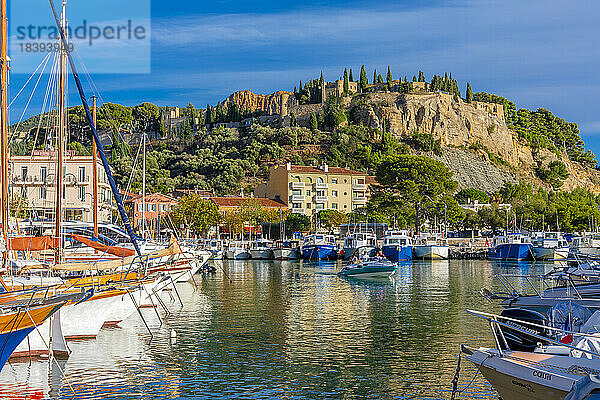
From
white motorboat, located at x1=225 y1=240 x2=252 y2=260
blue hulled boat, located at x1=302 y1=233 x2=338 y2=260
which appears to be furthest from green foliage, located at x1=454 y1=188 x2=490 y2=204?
white motorboat, located at x1=225 y1=240 x2=252 y2=260

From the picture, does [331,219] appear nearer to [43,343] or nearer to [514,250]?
[514,250]

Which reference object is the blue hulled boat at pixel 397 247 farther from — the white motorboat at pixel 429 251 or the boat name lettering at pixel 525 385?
the boat name lettering at pixel 525 385

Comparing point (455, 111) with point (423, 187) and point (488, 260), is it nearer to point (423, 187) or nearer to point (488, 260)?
point (423, 187)

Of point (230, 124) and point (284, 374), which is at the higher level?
point (230, 124)

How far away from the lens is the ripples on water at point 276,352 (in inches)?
683

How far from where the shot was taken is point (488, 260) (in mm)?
77312

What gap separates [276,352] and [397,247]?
54.6 meters

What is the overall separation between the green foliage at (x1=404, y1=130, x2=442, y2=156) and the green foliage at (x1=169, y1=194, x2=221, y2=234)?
76.4 metres

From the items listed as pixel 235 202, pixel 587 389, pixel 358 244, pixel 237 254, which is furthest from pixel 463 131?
pixel 587 389

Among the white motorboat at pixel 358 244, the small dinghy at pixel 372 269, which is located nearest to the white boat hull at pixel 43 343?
the small dinghy at pixel 372 269

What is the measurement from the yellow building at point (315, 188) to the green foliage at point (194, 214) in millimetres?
26000

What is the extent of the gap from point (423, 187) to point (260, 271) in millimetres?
36053

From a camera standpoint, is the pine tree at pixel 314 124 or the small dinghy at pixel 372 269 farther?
the pine tree at pixel 314 124

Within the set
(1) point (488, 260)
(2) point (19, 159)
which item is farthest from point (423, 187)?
(2) point (19, 159)
